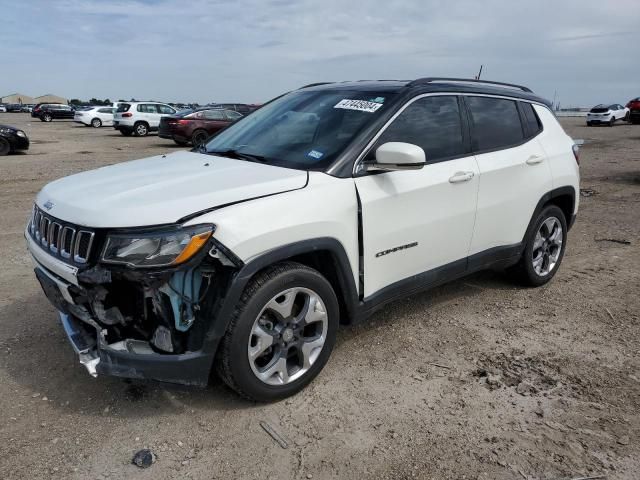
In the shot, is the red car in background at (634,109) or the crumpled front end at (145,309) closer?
the crumpled front end at (145,309)

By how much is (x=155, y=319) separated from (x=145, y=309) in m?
0.07

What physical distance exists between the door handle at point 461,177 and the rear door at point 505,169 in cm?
16

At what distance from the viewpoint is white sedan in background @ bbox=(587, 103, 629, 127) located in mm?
29938

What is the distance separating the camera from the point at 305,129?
11.6 ft

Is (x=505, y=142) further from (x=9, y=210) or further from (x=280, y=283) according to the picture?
(x=9, y=210)

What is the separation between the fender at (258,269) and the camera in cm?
257

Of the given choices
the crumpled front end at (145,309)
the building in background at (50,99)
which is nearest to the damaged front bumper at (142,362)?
the crumpled front end at (145,309)

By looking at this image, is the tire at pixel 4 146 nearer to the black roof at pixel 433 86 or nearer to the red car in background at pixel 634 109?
the black roof at pixel 433 86

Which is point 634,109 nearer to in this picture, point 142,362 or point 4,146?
point 4,146

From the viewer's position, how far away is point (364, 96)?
3.56 metres

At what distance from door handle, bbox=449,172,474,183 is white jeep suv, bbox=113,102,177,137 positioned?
74.8 ft

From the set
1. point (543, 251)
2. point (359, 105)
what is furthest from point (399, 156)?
point (543, 251)

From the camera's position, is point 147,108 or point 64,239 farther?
point 147,108

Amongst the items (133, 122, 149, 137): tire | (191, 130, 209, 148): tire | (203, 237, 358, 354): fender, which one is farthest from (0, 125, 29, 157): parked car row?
(203, 237, 358, 354): fender
